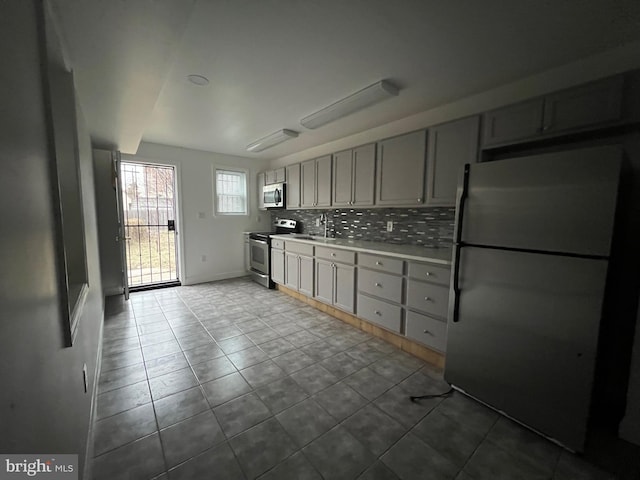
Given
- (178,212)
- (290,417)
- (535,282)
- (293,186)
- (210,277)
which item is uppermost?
(293,186)

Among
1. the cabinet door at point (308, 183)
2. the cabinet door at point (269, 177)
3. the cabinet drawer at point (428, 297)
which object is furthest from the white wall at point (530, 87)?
the cabinet door at point (269, 177)

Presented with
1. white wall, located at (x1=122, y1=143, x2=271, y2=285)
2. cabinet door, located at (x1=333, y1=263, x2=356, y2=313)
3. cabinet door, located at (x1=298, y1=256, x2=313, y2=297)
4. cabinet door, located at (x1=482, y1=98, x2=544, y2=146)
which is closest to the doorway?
white wall, located at (x1=122, y1=143, x2=271, y2=285)

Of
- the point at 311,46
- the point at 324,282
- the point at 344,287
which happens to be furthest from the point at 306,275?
the point at 311,46

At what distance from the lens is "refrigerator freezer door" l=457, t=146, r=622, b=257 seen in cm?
135

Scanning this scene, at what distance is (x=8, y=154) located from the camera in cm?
69

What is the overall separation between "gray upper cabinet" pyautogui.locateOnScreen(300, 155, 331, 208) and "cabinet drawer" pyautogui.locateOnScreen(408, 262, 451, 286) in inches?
67.4

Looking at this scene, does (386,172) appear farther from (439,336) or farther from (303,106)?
(439,336)

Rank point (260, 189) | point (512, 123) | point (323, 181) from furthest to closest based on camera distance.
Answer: point (260, 189) → point (323, 181) → point (512, 123)

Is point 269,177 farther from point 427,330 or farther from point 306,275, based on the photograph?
point 427,330

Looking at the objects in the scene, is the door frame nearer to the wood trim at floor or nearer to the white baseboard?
the white baseboard

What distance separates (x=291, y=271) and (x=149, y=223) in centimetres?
271

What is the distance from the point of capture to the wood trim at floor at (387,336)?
7.73 feet

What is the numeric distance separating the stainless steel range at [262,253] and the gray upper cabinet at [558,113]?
11.3 feet

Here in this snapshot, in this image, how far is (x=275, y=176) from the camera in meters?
4.90
